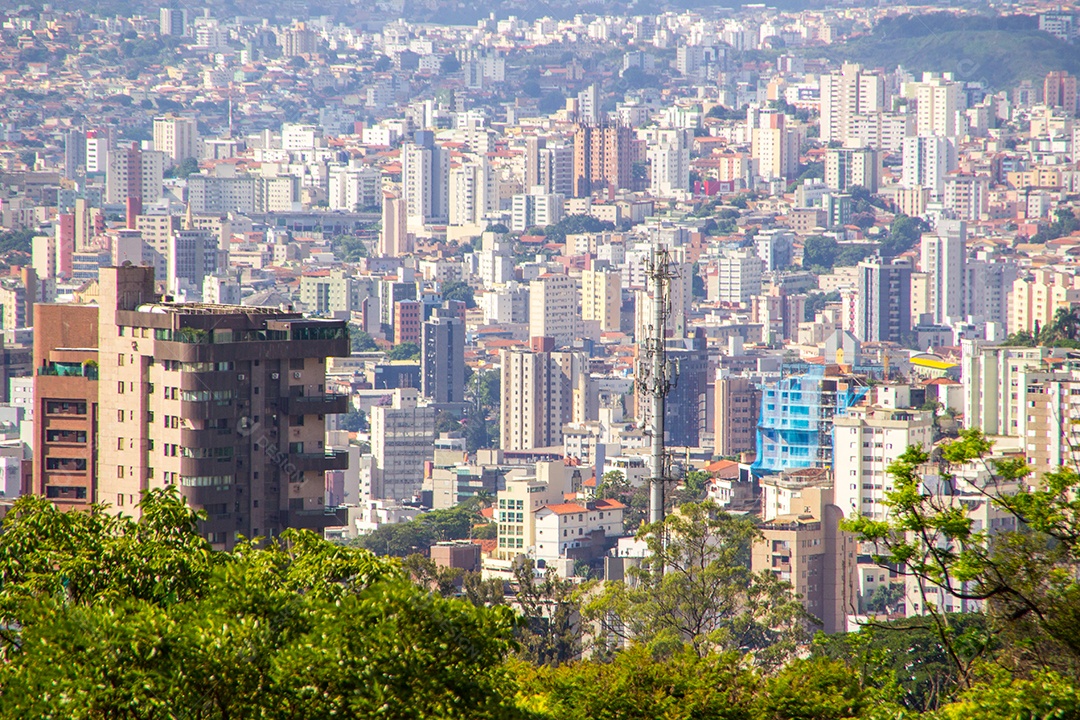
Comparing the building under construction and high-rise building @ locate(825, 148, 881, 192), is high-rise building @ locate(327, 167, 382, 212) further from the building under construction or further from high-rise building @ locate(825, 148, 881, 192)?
the building under construction

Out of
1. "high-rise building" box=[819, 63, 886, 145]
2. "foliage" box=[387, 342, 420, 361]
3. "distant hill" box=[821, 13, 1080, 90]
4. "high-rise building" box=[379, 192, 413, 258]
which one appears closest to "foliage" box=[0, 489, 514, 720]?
"foliage" box=[387, 342, 420, 361]

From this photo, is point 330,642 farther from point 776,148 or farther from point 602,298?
point 776,148

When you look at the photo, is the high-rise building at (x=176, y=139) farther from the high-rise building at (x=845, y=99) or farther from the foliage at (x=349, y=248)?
the high-rise building at (x=845, y=99)

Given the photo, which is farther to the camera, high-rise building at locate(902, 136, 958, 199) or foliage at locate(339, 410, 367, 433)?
high-rise building at locate(902, 136, 958, 199)

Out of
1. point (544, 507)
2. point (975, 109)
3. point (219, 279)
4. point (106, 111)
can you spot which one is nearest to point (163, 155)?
point (106, 111)

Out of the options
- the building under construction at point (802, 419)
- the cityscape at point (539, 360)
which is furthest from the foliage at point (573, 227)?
the building under construction at point (802, 419)

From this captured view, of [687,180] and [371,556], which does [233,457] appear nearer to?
[371,556]

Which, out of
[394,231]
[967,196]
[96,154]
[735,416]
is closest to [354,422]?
[735,416]
